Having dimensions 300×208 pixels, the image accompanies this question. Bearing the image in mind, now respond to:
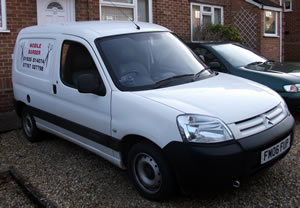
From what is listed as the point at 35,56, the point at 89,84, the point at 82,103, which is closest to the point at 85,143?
the point at 82,103

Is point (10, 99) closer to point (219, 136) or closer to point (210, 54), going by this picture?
point (210, 54)

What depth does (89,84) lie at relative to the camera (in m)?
3.42

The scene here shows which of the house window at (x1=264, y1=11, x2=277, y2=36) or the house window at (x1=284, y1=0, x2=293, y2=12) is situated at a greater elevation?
the house window at (x1=284, y1=0, x2=293, y2=12)

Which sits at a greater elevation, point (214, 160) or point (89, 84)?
point (89, 84)

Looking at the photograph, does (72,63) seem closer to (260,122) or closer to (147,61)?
(147,61)

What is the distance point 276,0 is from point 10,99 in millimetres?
12256

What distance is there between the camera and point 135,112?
3150 mm

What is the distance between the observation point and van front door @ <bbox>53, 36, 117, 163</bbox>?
11.5 feet

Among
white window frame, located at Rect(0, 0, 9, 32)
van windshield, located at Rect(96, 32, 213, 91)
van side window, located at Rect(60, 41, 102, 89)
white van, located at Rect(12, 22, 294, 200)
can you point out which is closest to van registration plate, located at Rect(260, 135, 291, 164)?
white van, located at Rect(12, 22, 294, 200)

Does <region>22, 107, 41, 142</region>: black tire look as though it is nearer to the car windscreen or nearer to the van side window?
the van side window

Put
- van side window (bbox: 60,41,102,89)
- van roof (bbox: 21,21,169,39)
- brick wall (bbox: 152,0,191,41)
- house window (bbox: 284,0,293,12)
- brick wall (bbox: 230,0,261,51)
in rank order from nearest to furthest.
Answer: van roof (bbox: 21,21,169,39), van side window (bbox: 60,41,102,89), brick wall (bbox: 152,0,191,41), brick wall (bbox: 230,0,261,51), house window (bbox: 284,0,293,12)

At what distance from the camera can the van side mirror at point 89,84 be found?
3408mm

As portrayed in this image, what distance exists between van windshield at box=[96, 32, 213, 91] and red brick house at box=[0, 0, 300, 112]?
4.23 m

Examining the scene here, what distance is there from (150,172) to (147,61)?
1.25 meters
